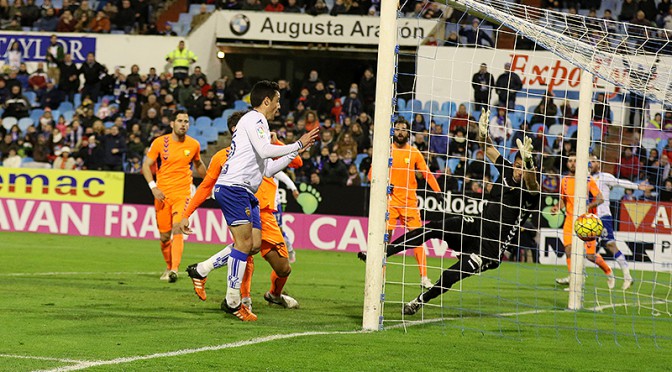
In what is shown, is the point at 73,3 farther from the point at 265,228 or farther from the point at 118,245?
the point at 265,228

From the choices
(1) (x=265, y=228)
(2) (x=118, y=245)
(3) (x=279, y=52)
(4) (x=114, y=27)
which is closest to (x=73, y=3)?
(4) (x=114, y=27)

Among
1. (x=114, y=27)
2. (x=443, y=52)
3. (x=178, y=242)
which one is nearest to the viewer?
(x=178, y=242)

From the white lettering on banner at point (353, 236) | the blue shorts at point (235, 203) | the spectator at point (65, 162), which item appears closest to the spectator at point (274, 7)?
the spectator at point (65, 162)

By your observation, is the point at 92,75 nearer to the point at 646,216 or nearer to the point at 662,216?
the point at 646,216

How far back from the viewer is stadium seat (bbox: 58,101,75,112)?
30.1 meters

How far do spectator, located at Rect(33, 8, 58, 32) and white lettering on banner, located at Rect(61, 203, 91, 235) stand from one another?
9694 mm

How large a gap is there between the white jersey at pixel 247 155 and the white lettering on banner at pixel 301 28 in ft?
66.2

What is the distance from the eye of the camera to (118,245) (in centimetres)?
2152

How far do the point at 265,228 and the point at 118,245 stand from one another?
35.8 feet

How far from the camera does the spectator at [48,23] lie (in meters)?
32.2

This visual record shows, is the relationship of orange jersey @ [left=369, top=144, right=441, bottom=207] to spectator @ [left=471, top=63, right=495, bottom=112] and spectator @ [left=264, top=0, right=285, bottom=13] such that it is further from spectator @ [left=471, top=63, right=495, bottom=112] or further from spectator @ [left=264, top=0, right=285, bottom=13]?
spectator @ [left=264, top=0, right=285, bottom=13]

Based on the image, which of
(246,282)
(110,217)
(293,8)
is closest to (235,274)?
(246,282)

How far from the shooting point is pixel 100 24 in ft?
105

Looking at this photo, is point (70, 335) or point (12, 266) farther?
point (12, 266)
